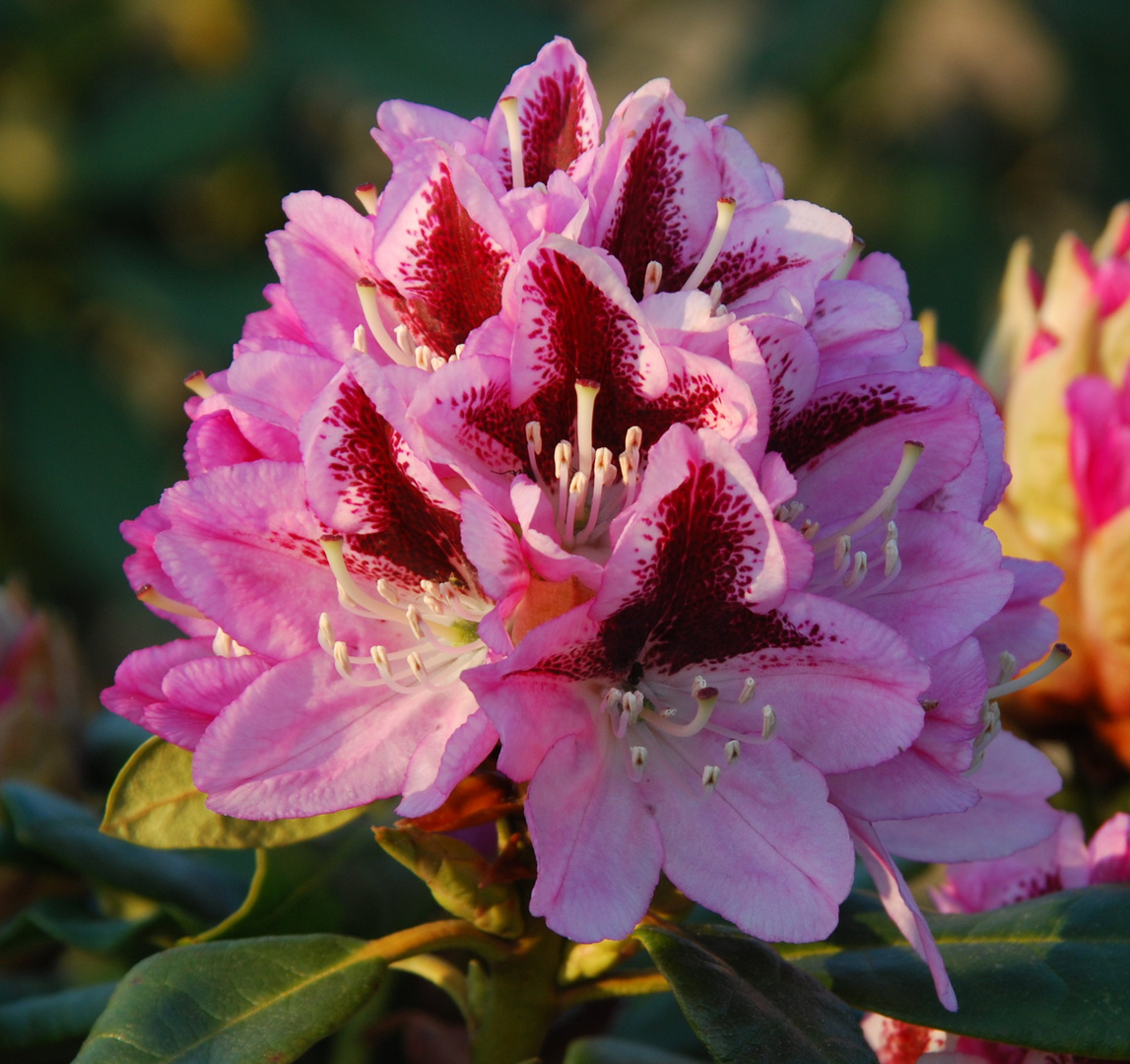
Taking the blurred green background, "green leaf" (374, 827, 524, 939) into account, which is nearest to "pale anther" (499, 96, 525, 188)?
"green leaf" (374, 827, 524, 939)

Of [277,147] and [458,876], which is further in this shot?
[277,147]

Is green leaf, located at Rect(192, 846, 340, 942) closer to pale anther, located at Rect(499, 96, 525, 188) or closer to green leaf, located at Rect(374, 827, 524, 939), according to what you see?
green leaf, located at Rect(374, 827, 524, 939)

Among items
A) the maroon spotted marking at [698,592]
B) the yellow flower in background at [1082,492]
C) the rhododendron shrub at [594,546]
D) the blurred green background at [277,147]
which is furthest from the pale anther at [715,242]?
the blurred green background at [277,147]

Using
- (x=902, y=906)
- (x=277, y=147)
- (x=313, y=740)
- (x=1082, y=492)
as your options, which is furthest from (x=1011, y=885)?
(x=277, y=147)

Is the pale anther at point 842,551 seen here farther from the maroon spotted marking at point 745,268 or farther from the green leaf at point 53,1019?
the green leaf at point 53,1019

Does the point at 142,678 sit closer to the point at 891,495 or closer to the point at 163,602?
the point at 163,602

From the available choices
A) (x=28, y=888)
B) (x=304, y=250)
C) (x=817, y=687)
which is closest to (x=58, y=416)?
(x=28, y=888)
